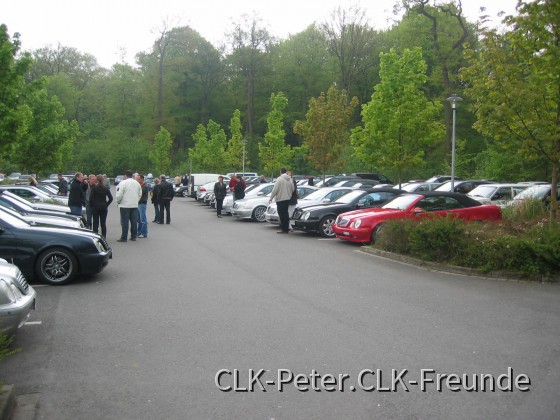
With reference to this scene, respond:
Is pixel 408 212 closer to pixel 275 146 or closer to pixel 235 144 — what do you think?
pixel 275 146

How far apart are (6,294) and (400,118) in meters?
23.6

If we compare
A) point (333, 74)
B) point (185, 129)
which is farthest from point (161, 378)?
point (185, 129)

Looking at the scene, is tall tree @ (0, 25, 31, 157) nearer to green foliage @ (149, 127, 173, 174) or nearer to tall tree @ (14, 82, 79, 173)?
tall tree @ (14, 82, 79, 173)

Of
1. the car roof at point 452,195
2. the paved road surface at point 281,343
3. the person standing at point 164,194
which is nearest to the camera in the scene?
the paved road surface at point 281,343

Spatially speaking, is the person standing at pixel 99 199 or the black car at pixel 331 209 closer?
the person standing at pixel 99 199

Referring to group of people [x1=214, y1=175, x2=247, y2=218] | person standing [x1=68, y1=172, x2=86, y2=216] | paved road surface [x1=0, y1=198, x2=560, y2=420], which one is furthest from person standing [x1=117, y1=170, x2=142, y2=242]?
group of people [x1=214, y1=175, x2=247, y2=218]

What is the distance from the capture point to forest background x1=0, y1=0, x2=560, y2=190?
1322 cm

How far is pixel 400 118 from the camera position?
27375mm

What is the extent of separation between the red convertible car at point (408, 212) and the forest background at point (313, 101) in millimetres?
1759

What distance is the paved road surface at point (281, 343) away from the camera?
4.61 m

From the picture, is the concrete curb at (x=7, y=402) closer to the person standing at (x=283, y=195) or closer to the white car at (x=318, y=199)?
the person standing at (x=283, y=195)

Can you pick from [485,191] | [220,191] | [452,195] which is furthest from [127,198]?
[485,191]

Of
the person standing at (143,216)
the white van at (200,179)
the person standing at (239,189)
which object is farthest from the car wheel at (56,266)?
the white van at (200,179)

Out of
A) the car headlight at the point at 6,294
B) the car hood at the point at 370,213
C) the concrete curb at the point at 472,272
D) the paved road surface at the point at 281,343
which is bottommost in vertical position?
the paved road surface at the point at 281,343
